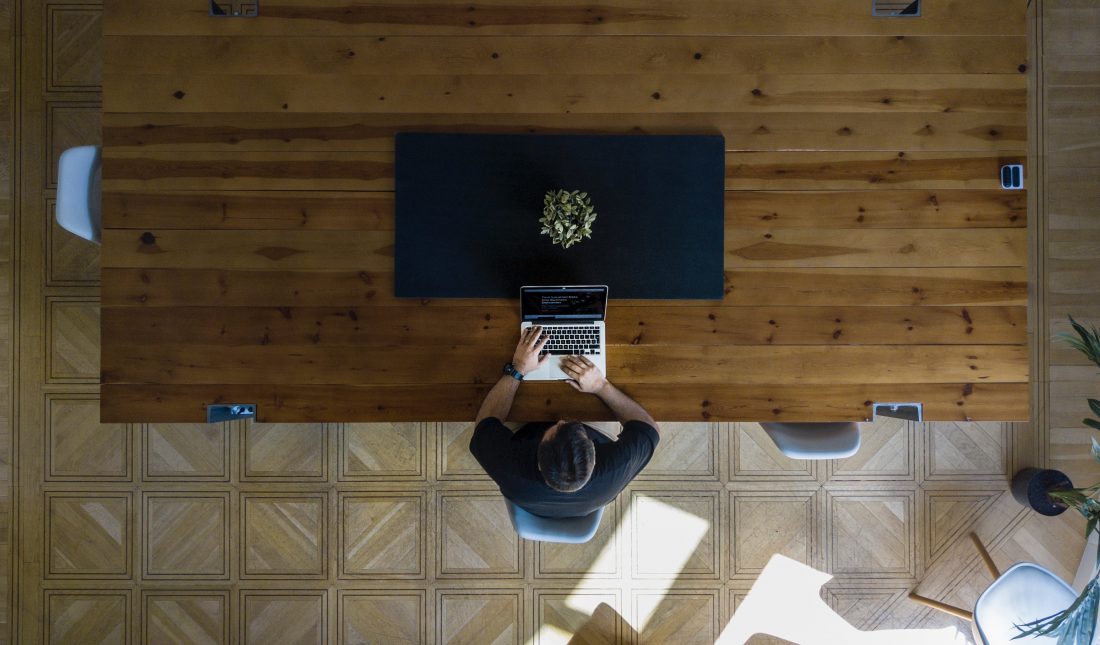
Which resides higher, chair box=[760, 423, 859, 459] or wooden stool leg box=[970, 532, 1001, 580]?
chair box=[760, 423, 859, 459]

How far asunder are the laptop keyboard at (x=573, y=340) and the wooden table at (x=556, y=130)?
9 centimetres

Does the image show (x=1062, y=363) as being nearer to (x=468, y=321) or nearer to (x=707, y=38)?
(x=707, y=38)

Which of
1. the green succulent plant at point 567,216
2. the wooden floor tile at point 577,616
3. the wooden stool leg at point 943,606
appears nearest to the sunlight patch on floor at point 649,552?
the wooden floor tile at point 577,616

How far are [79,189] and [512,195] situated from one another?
5.59 ft

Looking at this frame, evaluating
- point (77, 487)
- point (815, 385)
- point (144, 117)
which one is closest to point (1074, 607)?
point (815, 385)

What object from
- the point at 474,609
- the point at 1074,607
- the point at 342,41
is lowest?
the point at 474,609

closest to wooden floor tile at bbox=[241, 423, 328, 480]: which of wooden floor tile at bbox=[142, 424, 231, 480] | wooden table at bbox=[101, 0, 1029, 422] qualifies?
wooden floor tile at bbox=[142, 424, 231, 480]

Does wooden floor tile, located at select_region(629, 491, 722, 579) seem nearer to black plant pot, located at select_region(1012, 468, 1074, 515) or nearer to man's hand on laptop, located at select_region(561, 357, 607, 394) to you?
man's hand on laptop, located at select_region(561, 357, 607, 394)

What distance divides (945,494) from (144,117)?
13.0ft

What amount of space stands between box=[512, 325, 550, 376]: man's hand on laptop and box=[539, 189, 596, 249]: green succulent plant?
1.13 ft

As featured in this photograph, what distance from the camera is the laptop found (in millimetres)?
2225

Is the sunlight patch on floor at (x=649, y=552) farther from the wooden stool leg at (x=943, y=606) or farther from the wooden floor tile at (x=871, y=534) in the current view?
the wooden stool leg at (x=943, y=606)

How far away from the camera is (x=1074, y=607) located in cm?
227

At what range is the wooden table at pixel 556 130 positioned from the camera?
2.25 m
